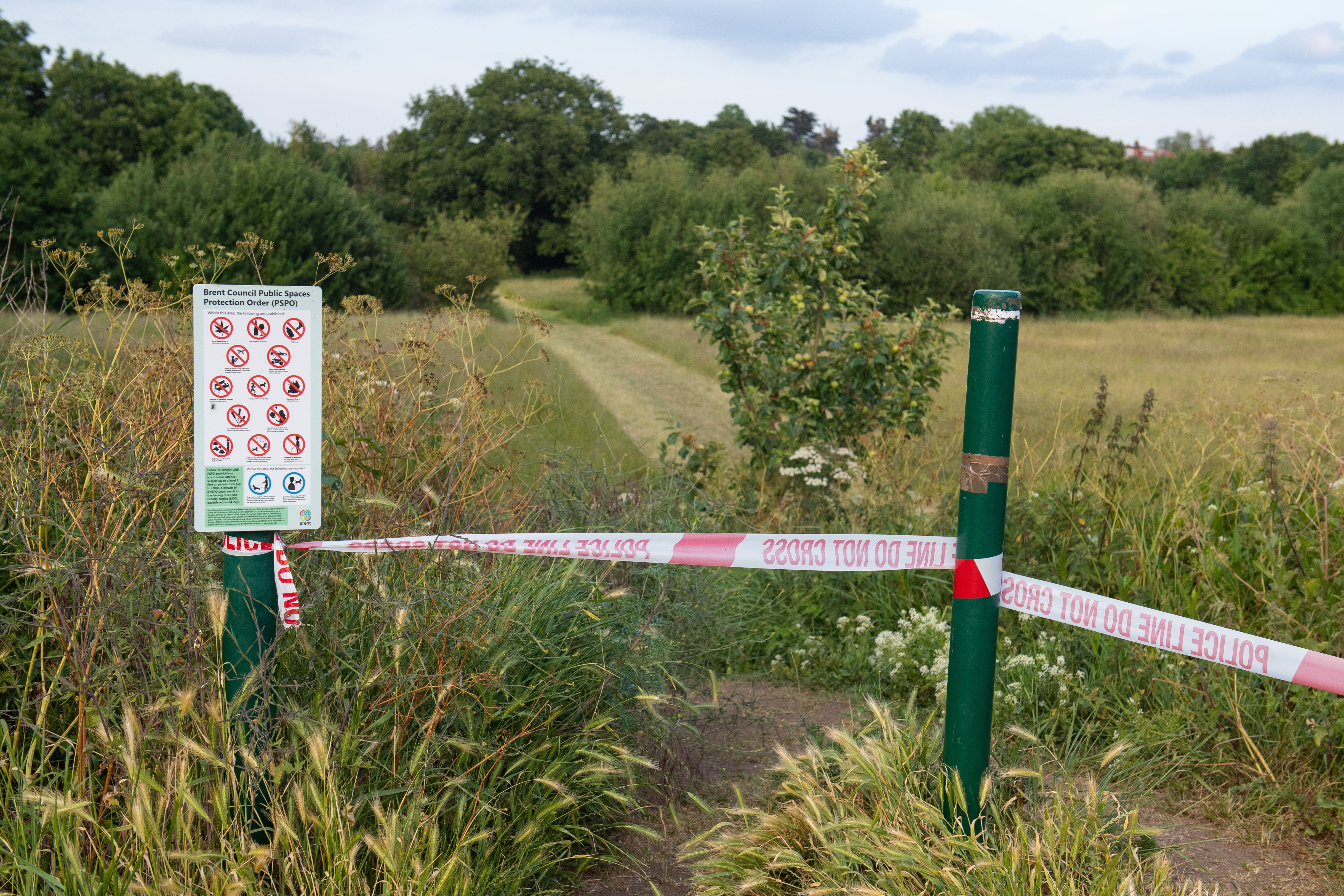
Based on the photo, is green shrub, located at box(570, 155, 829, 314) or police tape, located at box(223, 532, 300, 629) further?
green shrub, located at box(570, 155, 829, 314)

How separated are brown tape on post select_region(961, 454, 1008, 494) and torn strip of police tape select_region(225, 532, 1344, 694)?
0.60ft

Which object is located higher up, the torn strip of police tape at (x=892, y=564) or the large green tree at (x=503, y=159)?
the large green tree at (x=503, y=159)

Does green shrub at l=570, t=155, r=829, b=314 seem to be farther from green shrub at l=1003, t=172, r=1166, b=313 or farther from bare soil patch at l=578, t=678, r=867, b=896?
bare soil patch at l=578, t=678, r=867, b=896

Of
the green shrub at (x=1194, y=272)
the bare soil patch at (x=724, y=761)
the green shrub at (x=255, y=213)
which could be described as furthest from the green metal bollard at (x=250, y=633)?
the green shrub at (x=1194, y=272)

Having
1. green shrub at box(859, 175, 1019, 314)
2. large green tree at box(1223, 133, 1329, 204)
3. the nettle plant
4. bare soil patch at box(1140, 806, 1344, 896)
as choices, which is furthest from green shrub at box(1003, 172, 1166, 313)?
bare soil patch at box(1140, 806, 1344, 896)

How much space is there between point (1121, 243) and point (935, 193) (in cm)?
897

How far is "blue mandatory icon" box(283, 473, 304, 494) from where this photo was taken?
2.53 meters

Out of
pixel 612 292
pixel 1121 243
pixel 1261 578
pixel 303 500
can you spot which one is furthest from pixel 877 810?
pixel 1121 243

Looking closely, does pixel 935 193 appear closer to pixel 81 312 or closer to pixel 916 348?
pixel 916 348

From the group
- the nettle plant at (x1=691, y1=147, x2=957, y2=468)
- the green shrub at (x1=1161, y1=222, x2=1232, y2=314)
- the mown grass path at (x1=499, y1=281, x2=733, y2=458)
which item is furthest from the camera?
the green shrub at (x1=1161, y1=222, x2=1232, y2=314)

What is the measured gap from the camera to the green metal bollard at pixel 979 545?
7.97ft

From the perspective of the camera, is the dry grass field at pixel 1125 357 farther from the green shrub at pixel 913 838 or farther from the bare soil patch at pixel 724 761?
the green shrub at pixel 913 838

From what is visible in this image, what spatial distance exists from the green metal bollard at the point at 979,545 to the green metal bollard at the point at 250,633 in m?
1.71

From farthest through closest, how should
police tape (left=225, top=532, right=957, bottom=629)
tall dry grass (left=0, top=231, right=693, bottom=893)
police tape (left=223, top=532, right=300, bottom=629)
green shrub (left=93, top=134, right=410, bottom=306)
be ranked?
green shrub (left=93, top=134, right=410, bottom=306) < police tape (left=225, top=532, right=957, bottom=629) < police tape (left=223, top=532, right=300, bottom=629) < tall dry grass (left=0, top=231, right=693, bottom=893)
